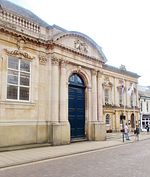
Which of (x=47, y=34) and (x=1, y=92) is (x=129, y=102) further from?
(x=1, y=92)

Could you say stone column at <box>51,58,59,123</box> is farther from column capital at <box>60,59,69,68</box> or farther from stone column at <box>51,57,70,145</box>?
column capital at <box>60,59,69,68</box>

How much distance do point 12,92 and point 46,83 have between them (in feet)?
10.1

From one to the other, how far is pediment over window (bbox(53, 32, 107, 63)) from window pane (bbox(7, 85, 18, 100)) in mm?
4843

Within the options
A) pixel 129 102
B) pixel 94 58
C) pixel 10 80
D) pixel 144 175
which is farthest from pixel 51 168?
pixel 129 102

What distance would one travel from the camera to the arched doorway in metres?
21.0

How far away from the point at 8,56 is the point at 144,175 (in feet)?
37.3

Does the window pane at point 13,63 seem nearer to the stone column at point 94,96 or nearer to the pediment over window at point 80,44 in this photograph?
the pediment over window at point 80,44

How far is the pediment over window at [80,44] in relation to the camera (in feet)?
65.4

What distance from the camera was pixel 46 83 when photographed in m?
19.1

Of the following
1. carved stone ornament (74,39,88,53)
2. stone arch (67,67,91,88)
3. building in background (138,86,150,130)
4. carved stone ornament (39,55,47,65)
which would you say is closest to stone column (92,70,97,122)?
stone arch (67,67,91,88)

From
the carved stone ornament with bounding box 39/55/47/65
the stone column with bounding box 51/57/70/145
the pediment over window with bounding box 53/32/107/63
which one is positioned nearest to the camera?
the stone column with bounding box 51/57/70/145

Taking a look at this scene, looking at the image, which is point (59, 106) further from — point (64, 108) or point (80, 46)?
point (80, 46)

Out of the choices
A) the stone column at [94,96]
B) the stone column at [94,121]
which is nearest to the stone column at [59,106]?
the stone column at [94,121]

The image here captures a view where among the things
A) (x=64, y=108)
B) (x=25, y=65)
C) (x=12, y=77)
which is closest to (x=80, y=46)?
(x=64, y=108)
